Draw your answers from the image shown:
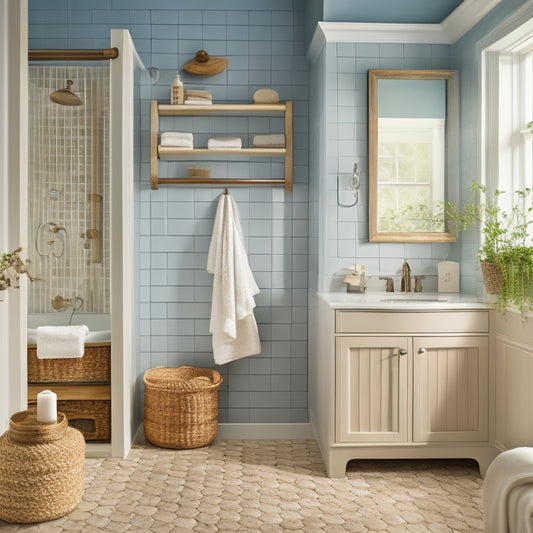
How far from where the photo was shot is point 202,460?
3434 millimetres

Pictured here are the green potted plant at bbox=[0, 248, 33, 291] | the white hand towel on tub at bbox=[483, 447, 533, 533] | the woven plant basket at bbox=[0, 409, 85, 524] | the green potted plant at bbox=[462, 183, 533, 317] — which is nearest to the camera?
the white hand towel on tub at bbox=[483, 447, 533, 533]

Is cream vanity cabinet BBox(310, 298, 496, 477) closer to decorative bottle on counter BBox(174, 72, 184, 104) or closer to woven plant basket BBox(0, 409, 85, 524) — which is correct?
woven plant basket BBox(0, 409, 85, 524)

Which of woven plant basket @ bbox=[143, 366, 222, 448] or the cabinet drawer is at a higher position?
the cabinet drawer

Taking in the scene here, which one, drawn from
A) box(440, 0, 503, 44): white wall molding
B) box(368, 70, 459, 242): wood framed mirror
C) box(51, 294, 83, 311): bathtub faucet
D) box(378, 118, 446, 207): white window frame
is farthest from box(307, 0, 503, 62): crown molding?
box(51, 294, 83, 311): bathtub faucet

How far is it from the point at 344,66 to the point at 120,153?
1.34 metres

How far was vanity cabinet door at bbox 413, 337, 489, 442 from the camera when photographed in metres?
3.11

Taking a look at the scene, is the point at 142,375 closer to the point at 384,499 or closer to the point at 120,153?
the point at 120,153

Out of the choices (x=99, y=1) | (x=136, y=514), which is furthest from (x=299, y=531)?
(x=99, y=1)

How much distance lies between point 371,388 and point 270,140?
5.29 ft

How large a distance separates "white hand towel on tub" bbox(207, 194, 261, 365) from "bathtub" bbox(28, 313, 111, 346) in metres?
0.63

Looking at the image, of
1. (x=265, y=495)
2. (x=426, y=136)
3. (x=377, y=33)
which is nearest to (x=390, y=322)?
(x=265, y=495)

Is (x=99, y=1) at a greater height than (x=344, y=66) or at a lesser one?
greater

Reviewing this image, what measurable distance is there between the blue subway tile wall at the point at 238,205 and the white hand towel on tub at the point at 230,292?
0.15 metres

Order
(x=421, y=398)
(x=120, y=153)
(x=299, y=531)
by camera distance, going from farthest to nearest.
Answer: (x=120, y=153)
(x=421, y=398)
(x=299, y=531)
